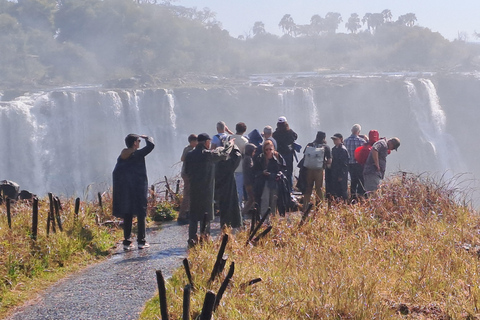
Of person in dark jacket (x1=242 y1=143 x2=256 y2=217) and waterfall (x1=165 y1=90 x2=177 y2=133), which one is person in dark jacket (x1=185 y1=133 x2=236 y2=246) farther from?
waterfall (x1=165 y1=90 x2=177 y2=133)

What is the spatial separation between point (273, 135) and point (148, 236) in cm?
263

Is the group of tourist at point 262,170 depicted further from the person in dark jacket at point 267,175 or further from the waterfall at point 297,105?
the waterfall at point 297,105

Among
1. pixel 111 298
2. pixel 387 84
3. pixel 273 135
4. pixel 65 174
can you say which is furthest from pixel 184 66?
pixel 111 298

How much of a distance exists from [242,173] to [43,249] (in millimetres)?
3748

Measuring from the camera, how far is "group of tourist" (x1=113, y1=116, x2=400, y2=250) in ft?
24.7

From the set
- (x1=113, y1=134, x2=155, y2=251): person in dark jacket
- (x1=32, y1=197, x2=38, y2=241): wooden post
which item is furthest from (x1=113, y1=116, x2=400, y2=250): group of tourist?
(x1=32, y1=197, x2=38, y2=241): wooden post

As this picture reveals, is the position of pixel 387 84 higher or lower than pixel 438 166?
higher

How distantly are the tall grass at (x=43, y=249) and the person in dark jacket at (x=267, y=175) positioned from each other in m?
2.01

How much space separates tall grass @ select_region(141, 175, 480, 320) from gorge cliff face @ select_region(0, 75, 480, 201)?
26864 millimetres

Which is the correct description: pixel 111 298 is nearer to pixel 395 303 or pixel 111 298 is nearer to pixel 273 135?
pixel 395 303

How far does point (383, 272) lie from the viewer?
5.68 meters

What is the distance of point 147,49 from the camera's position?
6819cm

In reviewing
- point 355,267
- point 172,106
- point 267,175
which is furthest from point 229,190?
point 172,106

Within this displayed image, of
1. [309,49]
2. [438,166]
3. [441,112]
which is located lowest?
[438,166]
